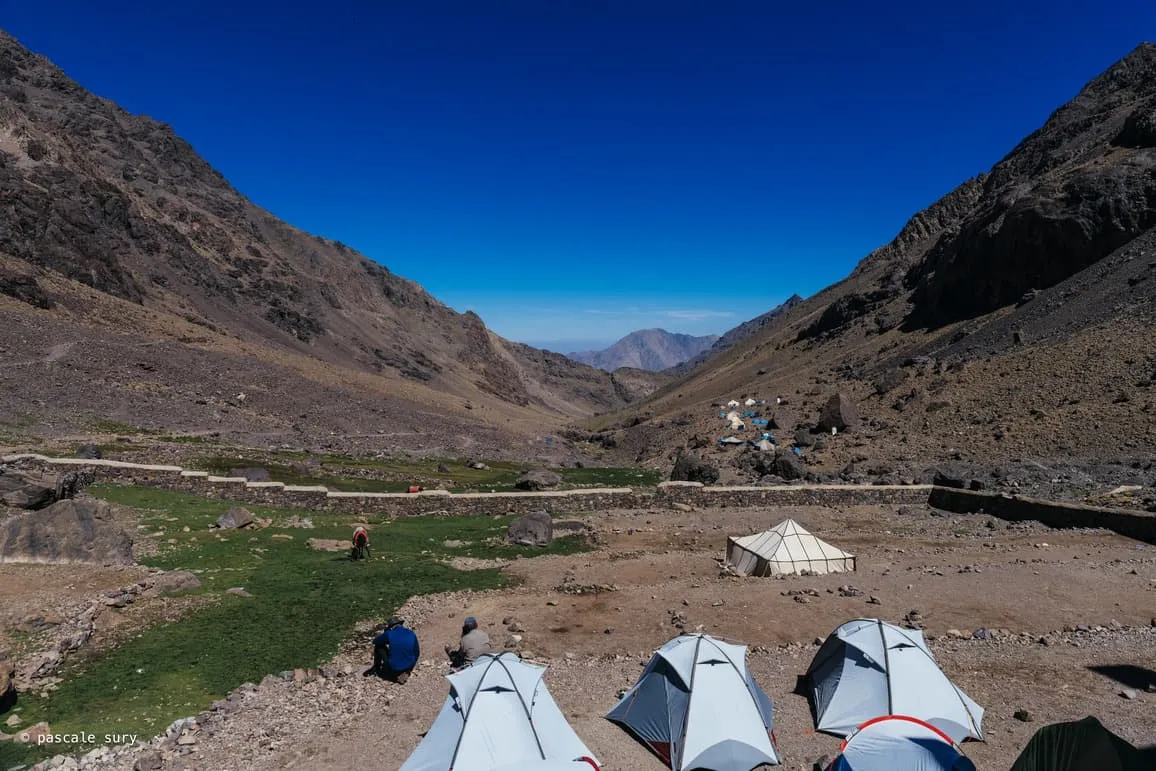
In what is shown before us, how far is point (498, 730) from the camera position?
369 inches

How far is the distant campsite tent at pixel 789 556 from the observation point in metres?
20.8

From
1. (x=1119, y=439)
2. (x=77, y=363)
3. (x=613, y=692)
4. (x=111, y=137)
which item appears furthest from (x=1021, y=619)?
(x=111, y=137)

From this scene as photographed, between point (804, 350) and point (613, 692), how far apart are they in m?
98.7

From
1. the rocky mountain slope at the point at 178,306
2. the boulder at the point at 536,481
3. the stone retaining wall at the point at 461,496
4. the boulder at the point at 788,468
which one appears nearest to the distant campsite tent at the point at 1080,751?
the stone retaining wall at the point at 461,496

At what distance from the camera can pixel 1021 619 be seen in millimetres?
15570

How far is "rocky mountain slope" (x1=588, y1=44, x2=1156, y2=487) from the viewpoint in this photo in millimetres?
39312

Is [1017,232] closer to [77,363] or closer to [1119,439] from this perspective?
[1119,439]

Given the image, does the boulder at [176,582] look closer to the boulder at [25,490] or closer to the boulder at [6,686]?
the boulder at [6,686]

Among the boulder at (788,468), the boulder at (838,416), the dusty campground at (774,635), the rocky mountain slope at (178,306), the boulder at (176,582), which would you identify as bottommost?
the dusty campground at (774,635)

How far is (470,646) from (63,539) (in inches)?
447

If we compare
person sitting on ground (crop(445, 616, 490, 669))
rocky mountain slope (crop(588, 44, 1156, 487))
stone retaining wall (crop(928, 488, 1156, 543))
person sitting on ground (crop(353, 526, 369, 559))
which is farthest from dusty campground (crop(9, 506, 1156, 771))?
rocky mountain slope (crop(588, 44, 1156, 487))

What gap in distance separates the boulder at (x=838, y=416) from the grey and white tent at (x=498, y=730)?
1871 inches

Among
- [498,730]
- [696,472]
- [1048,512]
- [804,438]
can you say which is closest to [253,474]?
[696,472]

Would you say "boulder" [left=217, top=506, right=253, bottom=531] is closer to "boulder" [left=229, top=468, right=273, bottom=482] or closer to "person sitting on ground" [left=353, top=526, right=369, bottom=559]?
"person sitting on ground" [left=353, top=526, right=369, bottom=559]
